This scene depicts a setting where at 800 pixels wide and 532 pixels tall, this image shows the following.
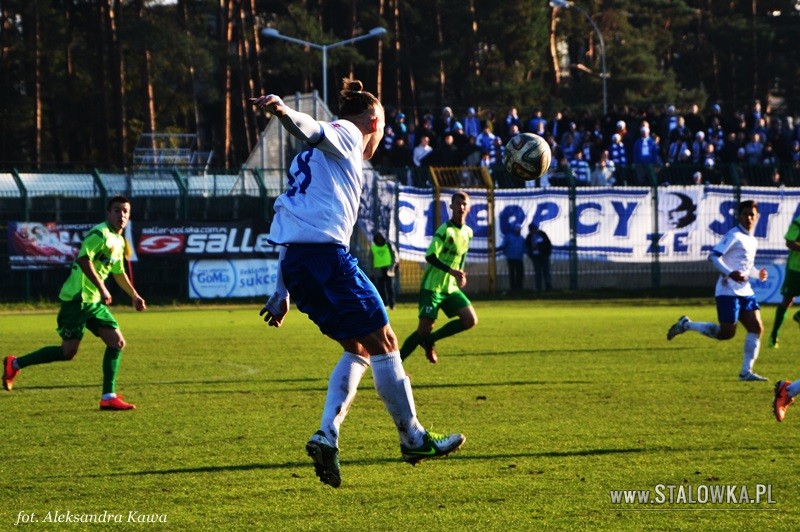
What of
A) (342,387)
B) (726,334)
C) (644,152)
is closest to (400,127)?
(644,152)

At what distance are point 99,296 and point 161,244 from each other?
19.0 metres

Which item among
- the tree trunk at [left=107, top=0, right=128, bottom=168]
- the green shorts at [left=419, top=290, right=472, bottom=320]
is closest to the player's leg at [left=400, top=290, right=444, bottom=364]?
the green shorts at [left=419, top=290, right=472, bottom=320]

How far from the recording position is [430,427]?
34.6ft

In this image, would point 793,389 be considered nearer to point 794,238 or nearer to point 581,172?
point 794,238

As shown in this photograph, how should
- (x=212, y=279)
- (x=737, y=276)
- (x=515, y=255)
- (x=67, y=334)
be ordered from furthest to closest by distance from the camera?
(x=515, y=255) → (x=212, y=279) → (x=737, y=276) → (x=67, y=334)

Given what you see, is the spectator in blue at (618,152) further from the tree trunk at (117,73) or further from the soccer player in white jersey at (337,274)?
the soccer player in white jersey at (337,274)

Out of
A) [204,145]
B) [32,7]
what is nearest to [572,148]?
[32,7]

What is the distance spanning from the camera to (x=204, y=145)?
66.8 metres

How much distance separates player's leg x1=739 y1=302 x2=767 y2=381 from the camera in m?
14.1

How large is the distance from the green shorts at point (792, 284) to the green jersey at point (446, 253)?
530 centimetres

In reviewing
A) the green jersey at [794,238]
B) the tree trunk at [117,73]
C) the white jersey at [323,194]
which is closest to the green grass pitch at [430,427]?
the green jersey at [794,238]

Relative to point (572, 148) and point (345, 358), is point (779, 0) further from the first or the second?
point (345, 358)

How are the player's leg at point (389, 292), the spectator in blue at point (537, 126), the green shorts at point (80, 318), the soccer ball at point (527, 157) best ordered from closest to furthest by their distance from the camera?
the soccer ball at point (527, 157)
the green shorts at point (80, 318)
the player's leg at point (389, 292)
the spectator in blue at point (537, 126)

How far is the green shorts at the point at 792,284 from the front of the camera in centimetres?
1803
